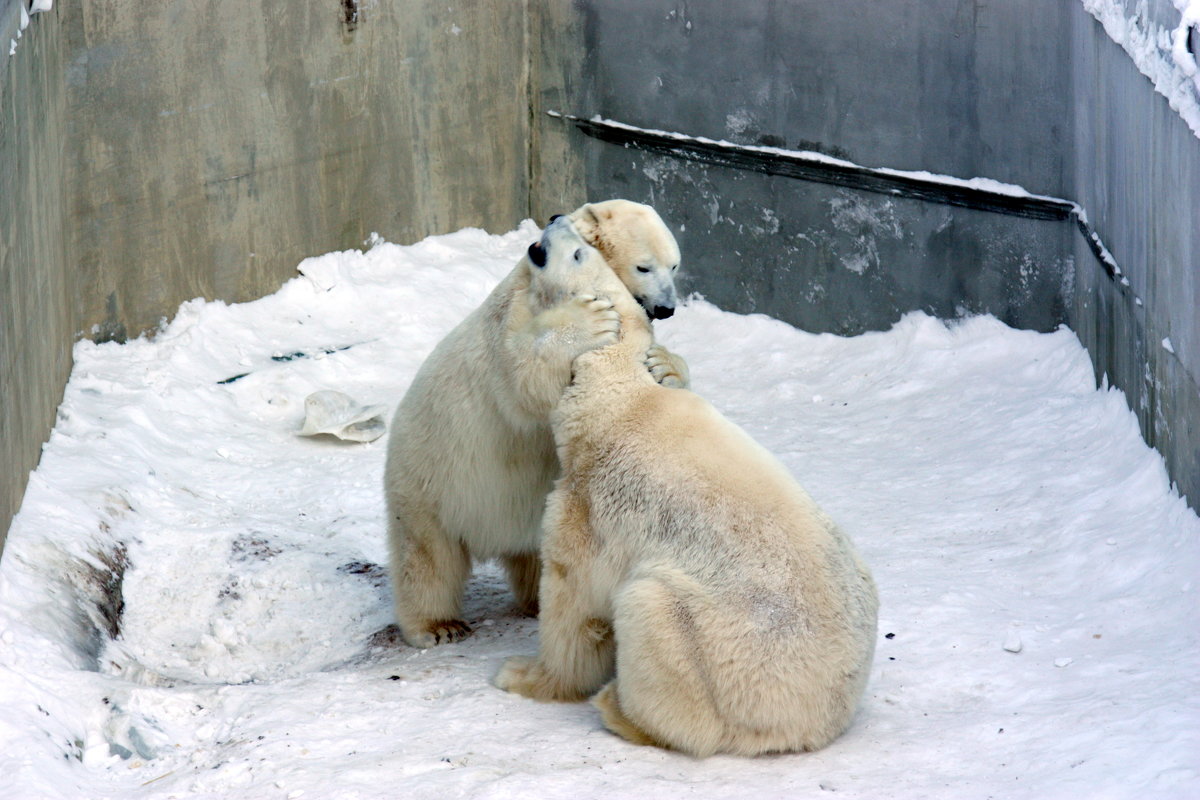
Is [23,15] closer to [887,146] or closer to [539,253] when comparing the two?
[539,253]

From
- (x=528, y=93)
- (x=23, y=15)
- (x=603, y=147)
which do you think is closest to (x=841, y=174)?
(x=603, y=147)

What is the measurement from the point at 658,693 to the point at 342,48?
5756 mm

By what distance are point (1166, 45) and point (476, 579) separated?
356 centimetres

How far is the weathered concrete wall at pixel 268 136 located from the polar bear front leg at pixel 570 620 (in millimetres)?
4049

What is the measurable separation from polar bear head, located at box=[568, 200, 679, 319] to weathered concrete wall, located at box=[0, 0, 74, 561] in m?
2.22

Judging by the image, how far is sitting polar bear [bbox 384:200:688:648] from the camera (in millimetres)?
4711

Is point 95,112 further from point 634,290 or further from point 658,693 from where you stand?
point 658,693

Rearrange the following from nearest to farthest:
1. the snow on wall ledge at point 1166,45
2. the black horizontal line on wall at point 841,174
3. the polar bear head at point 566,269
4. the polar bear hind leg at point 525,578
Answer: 1. the polar bear head at point 566,269
2. the snow on wall ledge at point 1166,45
3. the polar bear hind leg at point 525,578
4. the black horizontal line on wall at point 841,174

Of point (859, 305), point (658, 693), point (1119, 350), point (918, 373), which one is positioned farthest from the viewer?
point (859, 305)

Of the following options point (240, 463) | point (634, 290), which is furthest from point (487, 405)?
point (240, 463)

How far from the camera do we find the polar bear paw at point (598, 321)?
15.2 feet

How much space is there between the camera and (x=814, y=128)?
27.2 ft

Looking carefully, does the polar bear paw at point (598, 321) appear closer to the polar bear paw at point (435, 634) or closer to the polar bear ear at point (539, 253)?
the polar bear ear at point (539, 253)

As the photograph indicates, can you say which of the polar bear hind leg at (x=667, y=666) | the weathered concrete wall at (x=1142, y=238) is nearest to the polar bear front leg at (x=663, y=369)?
the polar bear hind leg at (x=667, y=666)
